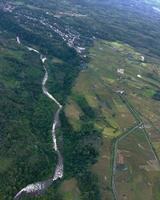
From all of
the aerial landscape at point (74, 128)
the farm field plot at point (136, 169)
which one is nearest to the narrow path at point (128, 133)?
the aerial landscape at point (74, 128)

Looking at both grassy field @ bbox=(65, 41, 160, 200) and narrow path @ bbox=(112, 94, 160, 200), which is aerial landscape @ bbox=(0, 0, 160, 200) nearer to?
narrow path @ bbox=(112, 94, 160, 200)

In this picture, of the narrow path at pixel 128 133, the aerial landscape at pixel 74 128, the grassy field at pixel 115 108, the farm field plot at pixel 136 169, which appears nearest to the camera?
the aerial landscape at pixel 74 128

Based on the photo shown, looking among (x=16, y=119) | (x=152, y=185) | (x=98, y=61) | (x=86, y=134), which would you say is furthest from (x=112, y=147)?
(x=98, y=61)

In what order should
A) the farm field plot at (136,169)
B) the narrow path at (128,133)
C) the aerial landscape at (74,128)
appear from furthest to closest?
the narrow path at (128,133), the farm field plot at (136,169), the aerial landscape at (74,128)

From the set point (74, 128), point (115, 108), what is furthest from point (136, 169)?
point (115, 108)

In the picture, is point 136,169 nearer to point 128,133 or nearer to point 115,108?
point 128,133

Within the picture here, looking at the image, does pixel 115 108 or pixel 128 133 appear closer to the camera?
pixel 128 133

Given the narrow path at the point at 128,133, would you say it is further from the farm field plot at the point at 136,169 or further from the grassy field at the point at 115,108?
the grassy field at the point at 115,108

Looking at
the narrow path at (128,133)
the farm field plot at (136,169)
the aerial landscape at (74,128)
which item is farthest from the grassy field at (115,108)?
the narrow path at (128,133)

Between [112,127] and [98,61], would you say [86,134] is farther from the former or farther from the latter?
[98,61]

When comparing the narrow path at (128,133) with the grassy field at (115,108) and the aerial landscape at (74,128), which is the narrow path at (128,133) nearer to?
the aerial landscape at (74,128)

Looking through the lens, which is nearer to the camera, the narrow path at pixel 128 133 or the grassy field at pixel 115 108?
the narrow path at pixel 128 133
